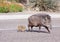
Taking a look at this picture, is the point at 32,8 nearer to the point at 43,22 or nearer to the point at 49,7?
the point at 49,7

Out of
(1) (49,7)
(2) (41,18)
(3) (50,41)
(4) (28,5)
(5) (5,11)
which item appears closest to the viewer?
(3) (50,41)

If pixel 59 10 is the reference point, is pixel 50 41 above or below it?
above

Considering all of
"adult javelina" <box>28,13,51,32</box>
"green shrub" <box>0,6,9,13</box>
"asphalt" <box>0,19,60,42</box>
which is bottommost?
"green shrub" <box>0,6,9,13</box>

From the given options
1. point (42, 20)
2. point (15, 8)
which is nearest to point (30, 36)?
point (42, 20)

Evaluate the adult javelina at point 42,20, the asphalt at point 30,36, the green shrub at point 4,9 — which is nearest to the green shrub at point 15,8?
the green shrub at point 4,9

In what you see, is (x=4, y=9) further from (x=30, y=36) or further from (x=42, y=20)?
(x=30, y=36)

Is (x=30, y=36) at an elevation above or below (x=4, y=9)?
above

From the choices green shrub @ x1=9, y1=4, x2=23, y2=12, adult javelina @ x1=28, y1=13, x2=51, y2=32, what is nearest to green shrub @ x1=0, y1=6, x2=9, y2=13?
green shrub @ x1=9, y1=4, x2=23, y2=12

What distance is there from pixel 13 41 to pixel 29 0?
64.0 ft

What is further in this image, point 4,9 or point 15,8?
point 15,8

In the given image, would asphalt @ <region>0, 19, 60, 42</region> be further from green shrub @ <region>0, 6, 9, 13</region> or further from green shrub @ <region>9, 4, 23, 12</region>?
green shrub @ <region>9, 4, 23, 12</region>

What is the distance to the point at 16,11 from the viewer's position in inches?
967

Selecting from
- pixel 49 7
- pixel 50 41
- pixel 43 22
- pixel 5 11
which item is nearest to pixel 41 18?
pixel 43 22

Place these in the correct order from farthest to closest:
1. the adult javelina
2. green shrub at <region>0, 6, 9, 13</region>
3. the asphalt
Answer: green shrub at <region>0, 6, 9, 13</region>
the adult javelina
the asphalt
